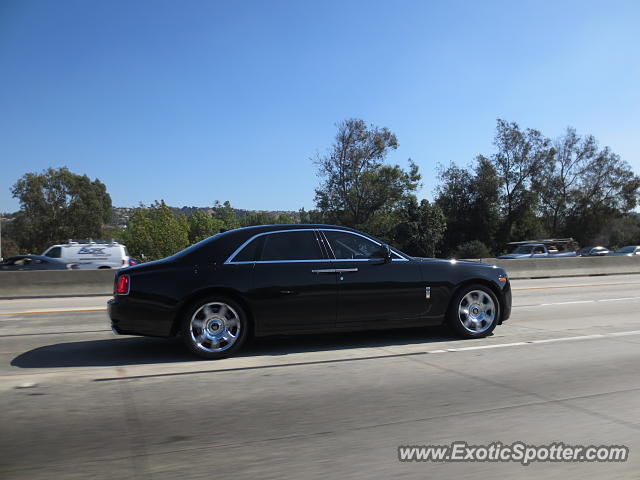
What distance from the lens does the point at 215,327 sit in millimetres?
6305

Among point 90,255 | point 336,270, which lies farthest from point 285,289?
point 90,255

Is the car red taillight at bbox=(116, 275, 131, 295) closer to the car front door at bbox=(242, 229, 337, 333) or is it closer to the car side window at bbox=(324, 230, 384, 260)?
the car front door at bbox=(242, 229, 337, 333)

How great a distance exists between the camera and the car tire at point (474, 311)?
731cm

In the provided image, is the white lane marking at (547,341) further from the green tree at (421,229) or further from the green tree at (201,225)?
the green tree at (201,225)

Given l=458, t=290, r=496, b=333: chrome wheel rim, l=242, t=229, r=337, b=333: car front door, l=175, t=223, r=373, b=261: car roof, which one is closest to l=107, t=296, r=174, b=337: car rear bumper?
l=175, t=223, r=373, b=261: car roof

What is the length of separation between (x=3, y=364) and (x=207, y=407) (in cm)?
316

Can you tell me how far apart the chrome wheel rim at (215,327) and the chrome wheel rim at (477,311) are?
309 centimetres

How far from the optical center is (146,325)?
241 inches

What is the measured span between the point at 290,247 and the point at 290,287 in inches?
21.8

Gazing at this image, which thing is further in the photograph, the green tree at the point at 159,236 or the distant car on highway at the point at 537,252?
the green tree at the point at 159,236

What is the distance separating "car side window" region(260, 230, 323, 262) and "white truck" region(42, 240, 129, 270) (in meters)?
20.2

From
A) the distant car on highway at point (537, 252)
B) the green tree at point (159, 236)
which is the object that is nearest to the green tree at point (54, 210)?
the green tree at point (159, 236)

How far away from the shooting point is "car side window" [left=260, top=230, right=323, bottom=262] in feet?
21.8

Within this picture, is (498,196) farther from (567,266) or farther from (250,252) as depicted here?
(250,252)
